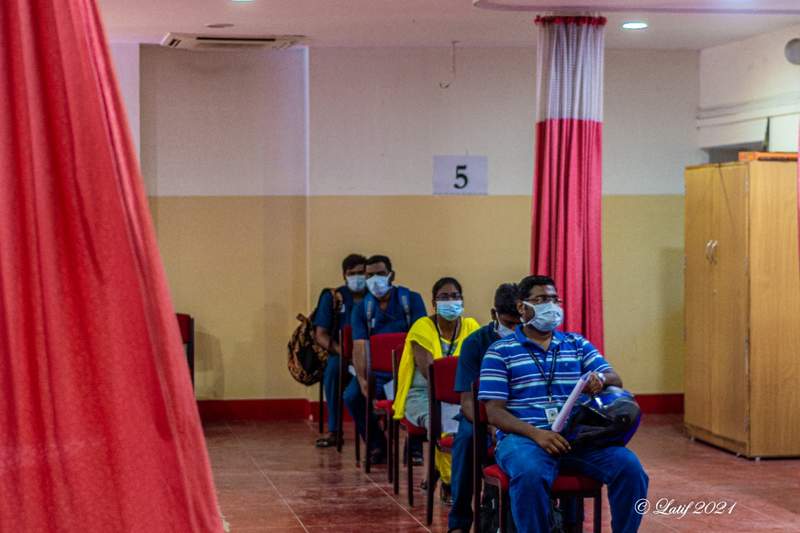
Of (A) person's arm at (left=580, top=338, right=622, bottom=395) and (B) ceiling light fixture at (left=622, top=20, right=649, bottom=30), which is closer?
(A) person's arm at (left=580, top=338, right=622, bottom=395)

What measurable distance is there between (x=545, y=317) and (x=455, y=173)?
4.97m

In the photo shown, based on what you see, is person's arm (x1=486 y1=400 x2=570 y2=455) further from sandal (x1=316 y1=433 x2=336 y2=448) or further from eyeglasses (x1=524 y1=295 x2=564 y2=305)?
sandal (x1=316 y1=433 x2=336 y2=448)

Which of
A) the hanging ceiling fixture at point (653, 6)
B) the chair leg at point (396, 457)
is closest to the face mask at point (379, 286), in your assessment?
the chair leg at point (396, 457)

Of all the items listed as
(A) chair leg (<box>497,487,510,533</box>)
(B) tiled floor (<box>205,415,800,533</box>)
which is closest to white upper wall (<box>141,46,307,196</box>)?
(B) tiled floor (<box>205,415,800,533</box>)

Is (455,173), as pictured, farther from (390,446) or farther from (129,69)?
(390,446)

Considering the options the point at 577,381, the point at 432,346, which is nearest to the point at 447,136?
the point at 432,346

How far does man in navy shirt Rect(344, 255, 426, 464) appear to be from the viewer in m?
8.28

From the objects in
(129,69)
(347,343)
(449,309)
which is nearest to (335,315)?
(347,343)

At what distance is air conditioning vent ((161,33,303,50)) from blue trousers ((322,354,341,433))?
2.48 metres

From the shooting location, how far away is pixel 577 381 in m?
5.20

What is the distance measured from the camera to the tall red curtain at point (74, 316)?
1.46 metres

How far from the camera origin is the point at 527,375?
519 centimetres

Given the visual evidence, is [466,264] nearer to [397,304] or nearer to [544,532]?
[397,304]

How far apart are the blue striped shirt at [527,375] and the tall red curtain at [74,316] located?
12.2 feet
